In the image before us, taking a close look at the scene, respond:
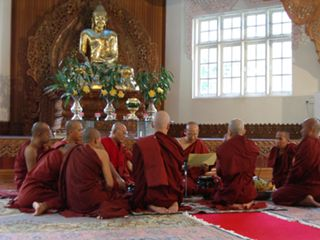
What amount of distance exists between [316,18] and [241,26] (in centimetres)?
244

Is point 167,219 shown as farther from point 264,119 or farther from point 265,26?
point 265,26

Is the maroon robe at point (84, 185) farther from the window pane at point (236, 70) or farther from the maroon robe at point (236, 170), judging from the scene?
the window pane at point (236, 70)

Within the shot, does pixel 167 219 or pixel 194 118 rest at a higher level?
pixel 194 118

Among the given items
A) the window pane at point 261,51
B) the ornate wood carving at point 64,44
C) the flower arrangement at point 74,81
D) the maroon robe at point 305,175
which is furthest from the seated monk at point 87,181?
the window pane at point 261,51

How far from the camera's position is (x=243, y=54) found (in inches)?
465

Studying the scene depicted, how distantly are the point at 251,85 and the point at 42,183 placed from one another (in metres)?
7.25

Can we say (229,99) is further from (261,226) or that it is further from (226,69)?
(261,226)

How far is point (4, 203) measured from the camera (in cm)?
581

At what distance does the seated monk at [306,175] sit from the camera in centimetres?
584

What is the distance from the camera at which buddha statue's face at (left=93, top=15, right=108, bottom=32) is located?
Answer: 11.3 m

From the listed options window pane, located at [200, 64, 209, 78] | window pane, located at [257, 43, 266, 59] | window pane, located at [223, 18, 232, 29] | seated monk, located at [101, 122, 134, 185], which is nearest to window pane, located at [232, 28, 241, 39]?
window pane, located at [223, 18, 232, 29]

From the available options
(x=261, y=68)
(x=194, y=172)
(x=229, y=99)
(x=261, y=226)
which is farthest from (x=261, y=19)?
(x=261, y=226)

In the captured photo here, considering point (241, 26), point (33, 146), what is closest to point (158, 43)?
point (241, 26)

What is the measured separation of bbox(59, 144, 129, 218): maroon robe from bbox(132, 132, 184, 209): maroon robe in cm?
23
